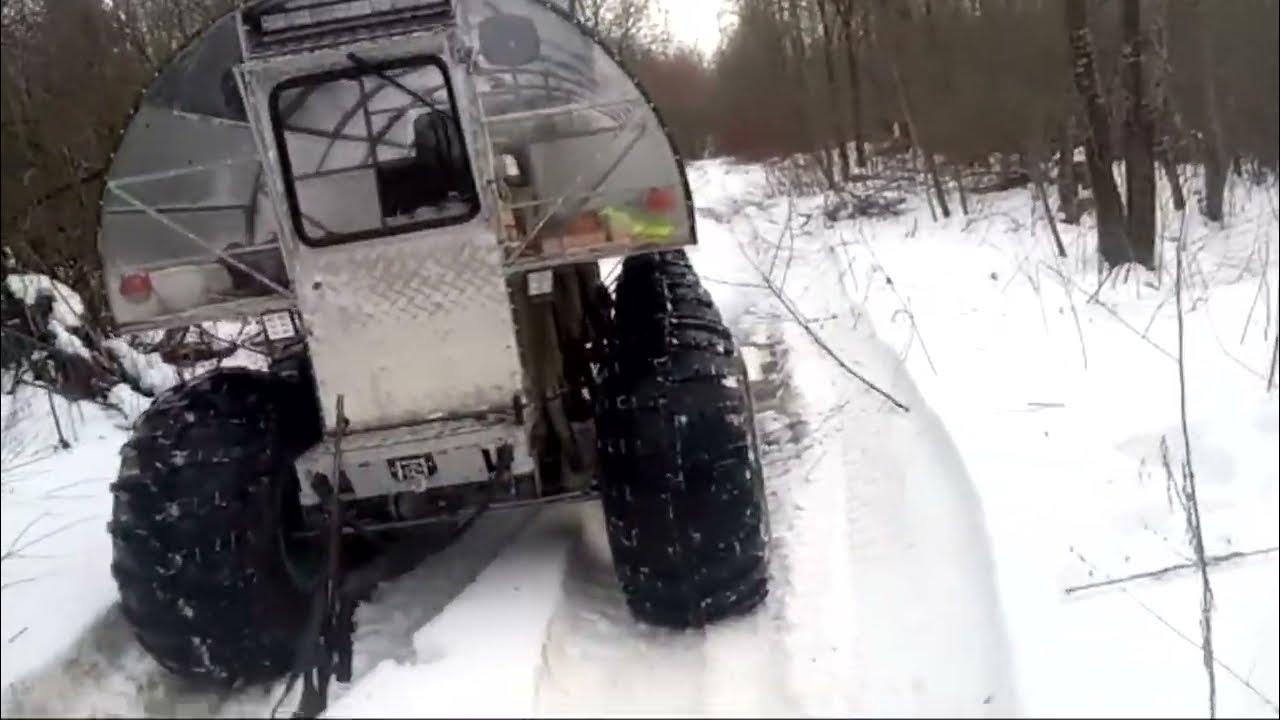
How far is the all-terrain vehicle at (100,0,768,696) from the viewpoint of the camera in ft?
14.0

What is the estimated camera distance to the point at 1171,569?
4035 millimetres

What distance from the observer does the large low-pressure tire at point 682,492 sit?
440 centimetres

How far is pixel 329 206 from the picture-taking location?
4617 millimetres

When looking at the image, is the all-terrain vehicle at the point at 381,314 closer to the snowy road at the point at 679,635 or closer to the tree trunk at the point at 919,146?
the snowy road at the point at 679,635

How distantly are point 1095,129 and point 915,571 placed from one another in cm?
763

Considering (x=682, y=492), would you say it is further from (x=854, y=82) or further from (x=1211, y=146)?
(x=854, y=82)

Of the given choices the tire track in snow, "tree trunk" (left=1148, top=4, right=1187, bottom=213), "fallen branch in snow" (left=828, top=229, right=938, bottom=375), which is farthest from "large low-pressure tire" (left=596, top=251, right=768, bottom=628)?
"tree trunk" (left=1148, top=4, right=1187, bottom=213)

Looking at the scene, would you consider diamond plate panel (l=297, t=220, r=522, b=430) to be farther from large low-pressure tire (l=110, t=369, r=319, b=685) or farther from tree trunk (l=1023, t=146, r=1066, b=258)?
tree trunk (l=1023, t=146, r=1066, b=258)

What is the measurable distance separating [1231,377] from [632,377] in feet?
7.75

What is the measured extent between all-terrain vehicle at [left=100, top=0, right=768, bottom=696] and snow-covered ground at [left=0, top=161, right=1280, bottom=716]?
0.25 meters

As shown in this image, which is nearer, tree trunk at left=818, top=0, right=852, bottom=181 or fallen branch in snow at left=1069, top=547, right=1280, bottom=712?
fallen branch in snow at left=1069, top=547, right=1280, bottom=712

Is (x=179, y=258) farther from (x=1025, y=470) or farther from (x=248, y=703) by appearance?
(x=1025, y=470)

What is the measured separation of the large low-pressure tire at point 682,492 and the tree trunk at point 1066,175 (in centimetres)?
810

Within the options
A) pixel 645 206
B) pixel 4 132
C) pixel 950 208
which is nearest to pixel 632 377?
pixel 645 206
